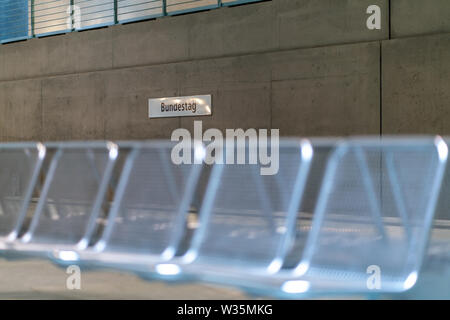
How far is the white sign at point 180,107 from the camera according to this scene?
1038 centimetres

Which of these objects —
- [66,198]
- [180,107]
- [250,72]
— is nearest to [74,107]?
[180,107]

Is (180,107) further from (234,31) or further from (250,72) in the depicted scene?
(234,31)

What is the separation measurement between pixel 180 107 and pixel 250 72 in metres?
1.56

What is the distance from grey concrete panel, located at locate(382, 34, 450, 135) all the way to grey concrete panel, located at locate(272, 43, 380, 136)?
7.9 inches

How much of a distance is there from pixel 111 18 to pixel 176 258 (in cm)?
810

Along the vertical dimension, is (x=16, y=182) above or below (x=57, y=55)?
below

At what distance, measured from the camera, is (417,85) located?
8.43m

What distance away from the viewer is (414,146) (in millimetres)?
4480

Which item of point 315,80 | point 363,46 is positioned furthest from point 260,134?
point 363,46

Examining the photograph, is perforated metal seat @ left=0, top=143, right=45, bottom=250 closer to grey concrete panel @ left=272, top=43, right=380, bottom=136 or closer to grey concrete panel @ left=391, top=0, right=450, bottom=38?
grey concrete panel @ left=272, top=43, right=380, bottom=136

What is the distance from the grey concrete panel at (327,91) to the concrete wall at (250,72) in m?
0.02

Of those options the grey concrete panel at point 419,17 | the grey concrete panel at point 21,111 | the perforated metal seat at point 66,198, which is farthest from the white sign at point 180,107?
the perforated metal seat at point 66,198

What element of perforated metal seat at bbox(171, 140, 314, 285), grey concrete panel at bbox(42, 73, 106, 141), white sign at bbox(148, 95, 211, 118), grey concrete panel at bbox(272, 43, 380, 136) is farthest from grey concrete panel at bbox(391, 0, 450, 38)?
grey concrete panel at bbox(42, 73, 106, 141)
